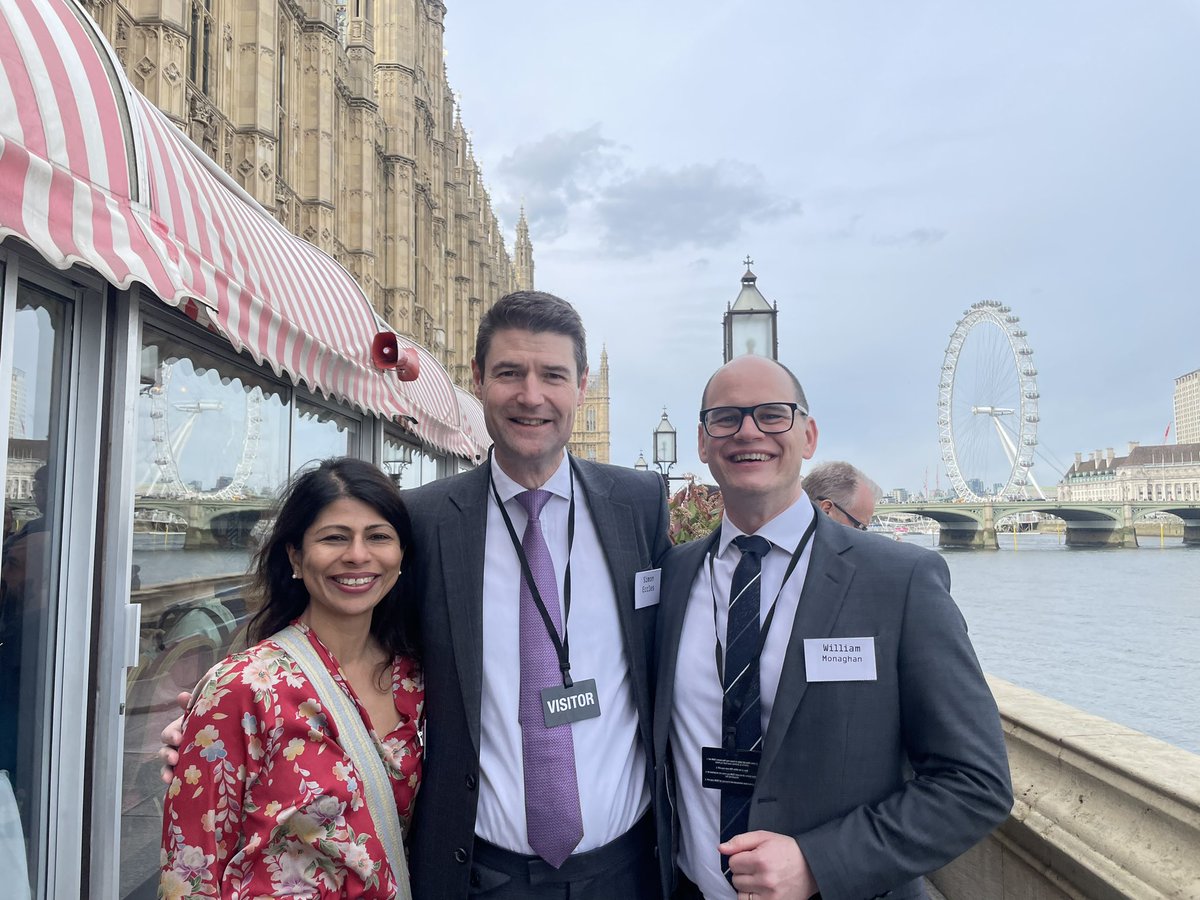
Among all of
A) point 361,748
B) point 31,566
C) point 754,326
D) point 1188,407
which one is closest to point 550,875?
point 361,748

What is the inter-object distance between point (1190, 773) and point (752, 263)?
17.6 feet

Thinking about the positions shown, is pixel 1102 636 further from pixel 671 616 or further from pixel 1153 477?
pixel 1153 477

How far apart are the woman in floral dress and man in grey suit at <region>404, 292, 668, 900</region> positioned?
124 millimetres

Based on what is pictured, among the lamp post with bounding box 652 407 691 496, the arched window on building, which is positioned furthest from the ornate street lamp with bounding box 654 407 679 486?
the arched window on building

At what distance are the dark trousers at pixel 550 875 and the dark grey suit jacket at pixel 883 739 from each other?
1.52 feet

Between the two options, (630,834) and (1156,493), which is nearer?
(630,834)

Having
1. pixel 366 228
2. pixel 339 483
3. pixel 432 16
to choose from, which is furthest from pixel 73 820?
pixel 432 16

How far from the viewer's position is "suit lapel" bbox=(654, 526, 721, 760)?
6.07 feet

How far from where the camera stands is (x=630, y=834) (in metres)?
1.98

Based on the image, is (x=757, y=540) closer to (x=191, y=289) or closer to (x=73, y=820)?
(x=191, y=289)

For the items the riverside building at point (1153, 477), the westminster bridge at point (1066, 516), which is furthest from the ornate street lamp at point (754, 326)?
the riverside building at point (1153, 477)

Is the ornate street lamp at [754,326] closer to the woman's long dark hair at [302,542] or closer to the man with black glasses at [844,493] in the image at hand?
the man with black glasses at [844,493]

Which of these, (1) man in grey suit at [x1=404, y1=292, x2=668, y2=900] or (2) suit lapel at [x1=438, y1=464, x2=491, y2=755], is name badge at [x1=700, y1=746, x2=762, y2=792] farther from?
(2) suit lapel at [x1=438, y1=464, x2=491, y2=755]

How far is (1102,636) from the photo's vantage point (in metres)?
17.8
